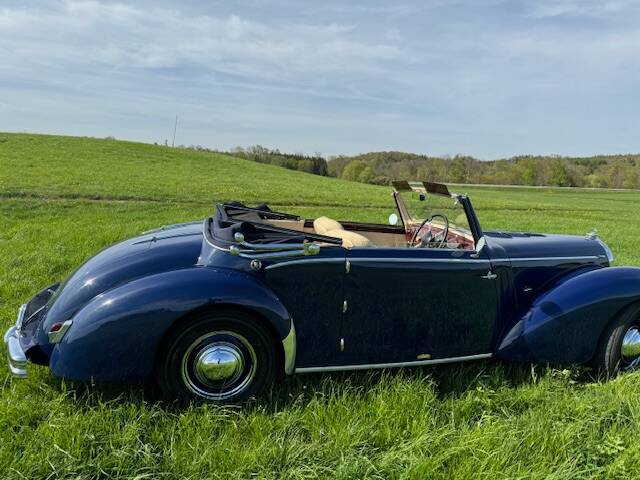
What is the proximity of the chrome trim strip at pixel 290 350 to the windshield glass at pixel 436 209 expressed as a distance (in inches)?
63.7

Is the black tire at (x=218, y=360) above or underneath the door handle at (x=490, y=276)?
underneath

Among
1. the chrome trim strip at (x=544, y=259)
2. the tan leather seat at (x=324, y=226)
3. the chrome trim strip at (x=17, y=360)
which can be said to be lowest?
the chrome trim strip at (x=17, y=360)

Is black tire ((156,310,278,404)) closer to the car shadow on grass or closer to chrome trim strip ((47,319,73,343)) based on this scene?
the car shadow on grass

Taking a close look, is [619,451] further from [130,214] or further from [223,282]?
[130,214]

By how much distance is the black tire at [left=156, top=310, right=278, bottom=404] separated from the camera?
3.02 metres

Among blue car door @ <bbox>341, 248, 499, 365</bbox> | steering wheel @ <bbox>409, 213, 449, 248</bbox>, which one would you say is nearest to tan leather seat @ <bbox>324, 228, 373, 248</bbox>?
blue car door @ <bbox>341, 248, 499, 365</bbox>

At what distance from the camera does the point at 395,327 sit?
3.46 m

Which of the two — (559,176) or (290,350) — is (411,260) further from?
(559,176)

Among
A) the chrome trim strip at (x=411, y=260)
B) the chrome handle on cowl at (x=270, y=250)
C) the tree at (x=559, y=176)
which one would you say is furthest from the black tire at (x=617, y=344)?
the tree at (x=559, y=176)

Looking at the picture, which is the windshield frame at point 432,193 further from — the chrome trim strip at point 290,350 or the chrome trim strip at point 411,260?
the chrome trim strip at point 290,350

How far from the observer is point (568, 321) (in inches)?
145

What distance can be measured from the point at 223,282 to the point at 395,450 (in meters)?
1.37

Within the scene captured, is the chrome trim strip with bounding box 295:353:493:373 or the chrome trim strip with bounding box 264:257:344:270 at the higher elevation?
the chrome trim strip with bounding box 264:257:344:270

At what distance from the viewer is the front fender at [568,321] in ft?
12.0
